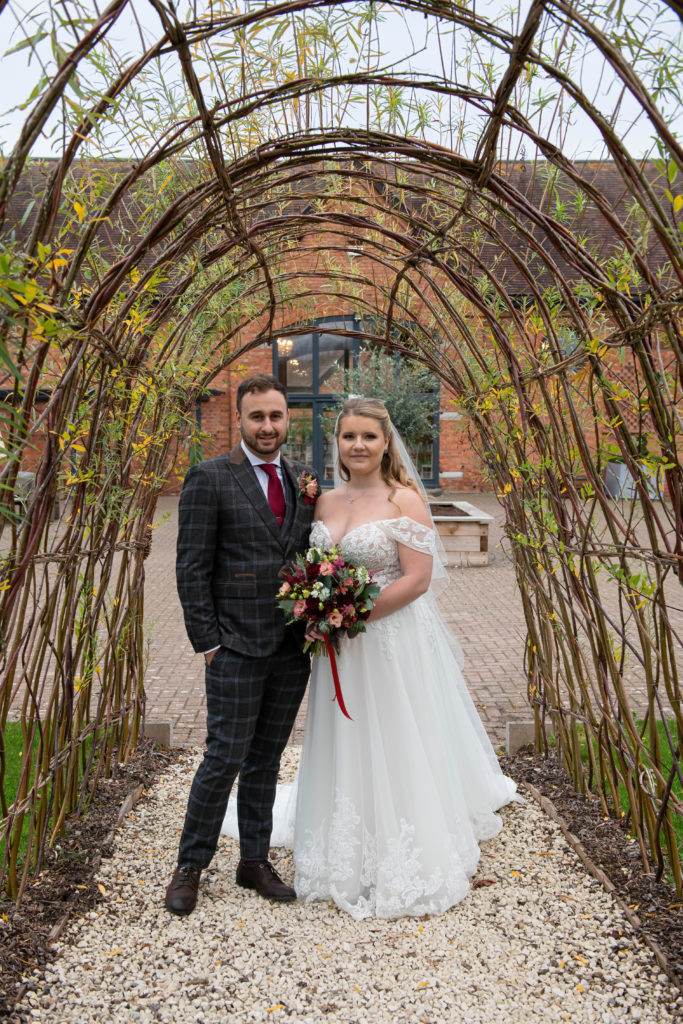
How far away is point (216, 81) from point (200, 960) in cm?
307

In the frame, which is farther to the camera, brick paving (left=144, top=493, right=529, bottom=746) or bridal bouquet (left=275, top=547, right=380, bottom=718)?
brick paving (left=144, top=493, right=529, bottom=746)

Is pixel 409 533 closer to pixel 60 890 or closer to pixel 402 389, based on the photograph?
pixel 60 890

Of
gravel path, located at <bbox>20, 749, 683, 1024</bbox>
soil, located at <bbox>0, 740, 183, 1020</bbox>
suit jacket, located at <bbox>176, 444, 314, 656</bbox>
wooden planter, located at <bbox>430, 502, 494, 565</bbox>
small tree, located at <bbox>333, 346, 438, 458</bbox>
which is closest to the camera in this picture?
gravel path, located at <bbox>20, 749, 683, 1024</bbox>

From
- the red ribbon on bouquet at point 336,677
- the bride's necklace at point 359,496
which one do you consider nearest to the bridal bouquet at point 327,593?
the red ribbon on bouquet at point 336,677

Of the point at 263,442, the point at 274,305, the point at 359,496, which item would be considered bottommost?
the point at 359,496

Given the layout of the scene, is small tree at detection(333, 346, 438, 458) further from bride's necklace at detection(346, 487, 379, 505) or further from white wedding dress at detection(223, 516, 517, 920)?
white wedding dress at detection(223, 516, 517, 920)

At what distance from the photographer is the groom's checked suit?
3.01 metres

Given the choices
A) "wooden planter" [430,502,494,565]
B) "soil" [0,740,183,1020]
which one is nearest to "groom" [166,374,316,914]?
"soil" [0,740,183,1020]

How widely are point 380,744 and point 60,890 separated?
4.50 feet

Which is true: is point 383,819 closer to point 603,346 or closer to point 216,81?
point 603,346

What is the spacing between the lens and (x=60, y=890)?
10.2 feet

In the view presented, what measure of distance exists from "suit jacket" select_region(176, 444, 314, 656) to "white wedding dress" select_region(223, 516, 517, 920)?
27 centimetres

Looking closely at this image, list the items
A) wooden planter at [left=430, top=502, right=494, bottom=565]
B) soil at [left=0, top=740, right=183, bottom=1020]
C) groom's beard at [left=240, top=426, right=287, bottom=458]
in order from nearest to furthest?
soil at [left=0, top=740, right=183, bottom=1020] < groom's beard at [left=240, top=426, right=287, bottom=458] < wooden planter at [left=430, top=502, right=494, bottom=565]

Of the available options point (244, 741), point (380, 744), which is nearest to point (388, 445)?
point (380, 744)
